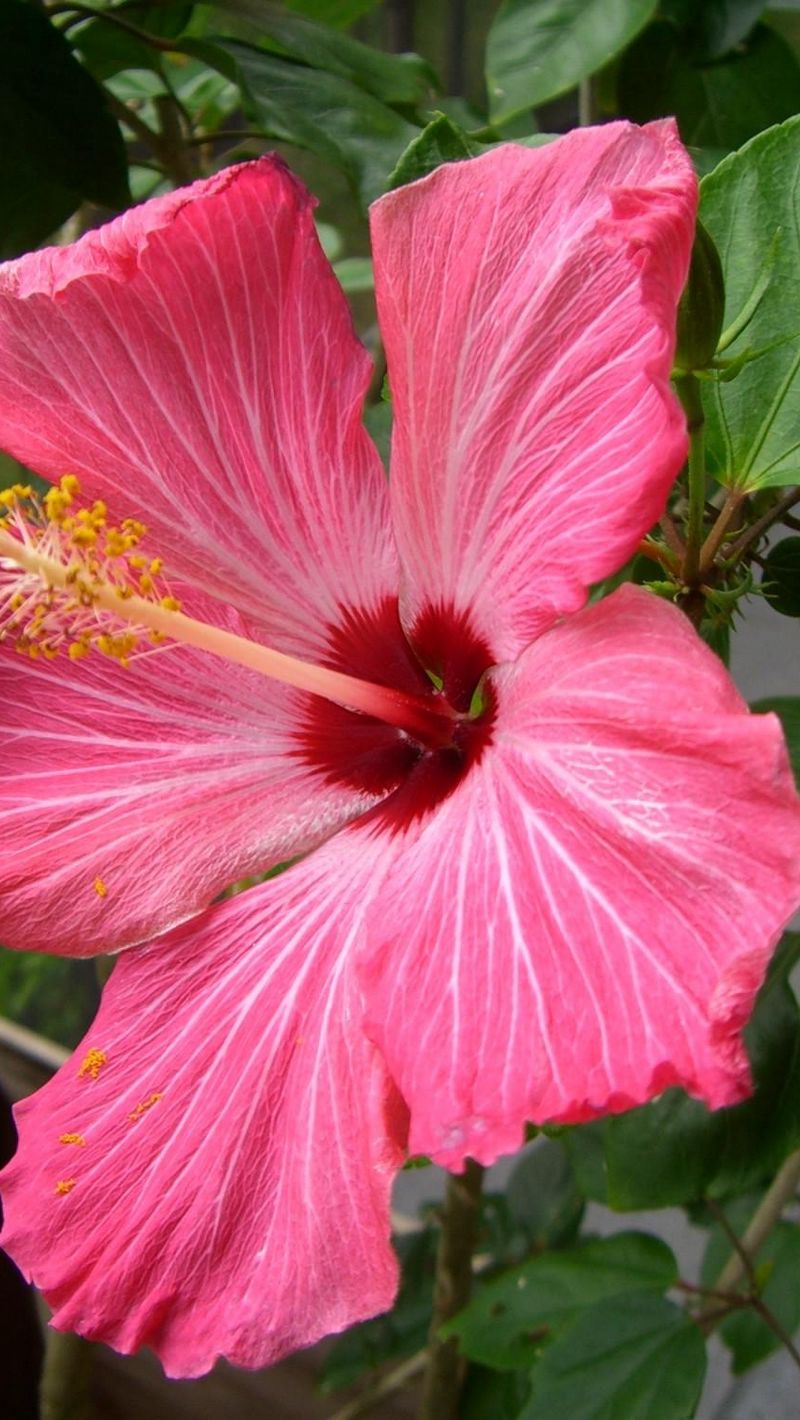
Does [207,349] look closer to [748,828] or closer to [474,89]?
[748,828]

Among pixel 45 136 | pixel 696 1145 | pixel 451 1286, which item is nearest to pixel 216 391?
pixel 45 136

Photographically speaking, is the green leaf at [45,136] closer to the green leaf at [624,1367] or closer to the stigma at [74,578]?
the stigma at [74,578]

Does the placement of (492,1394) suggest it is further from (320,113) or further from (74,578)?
(320,113)

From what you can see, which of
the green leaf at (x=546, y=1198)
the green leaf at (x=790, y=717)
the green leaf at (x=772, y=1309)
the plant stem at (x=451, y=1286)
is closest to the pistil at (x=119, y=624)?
the green leaf at (x=790, y=717)

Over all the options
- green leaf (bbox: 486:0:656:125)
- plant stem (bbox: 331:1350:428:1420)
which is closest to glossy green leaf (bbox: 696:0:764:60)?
green leaf (bbox: 486:0:656:125)

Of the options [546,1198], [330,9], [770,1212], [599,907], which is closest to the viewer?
[599,907]

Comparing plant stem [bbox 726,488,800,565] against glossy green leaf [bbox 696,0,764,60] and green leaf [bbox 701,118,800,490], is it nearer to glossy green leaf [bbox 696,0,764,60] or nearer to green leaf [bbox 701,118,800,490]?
green leaf [bbox 701,118,800,490]

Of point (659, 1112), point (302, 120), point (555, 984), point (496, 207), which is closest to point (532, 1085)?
point (555, 984)
